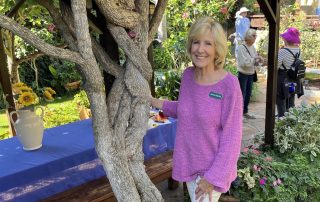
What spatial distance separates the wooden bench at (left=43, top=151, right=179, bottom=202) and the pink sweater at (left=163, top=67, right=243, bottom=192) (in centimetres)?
79

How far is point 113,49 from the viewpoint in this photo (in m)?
1.83

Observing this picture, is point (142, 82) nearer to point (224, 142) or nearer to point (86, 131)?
point (224, 142)

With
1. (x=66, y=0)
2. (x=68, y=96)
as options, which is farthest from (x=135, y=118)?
(x=68, y=96)

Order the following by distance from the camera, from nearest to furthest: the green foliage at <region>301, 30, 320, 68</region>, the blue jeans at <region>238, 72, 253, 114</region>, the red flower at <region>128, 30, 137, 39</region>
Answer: the red flower at <region>128, 30, 137, 39</region>, the blue jeans at <region>238, 72, 253, 114</region>, the green foliage at <region>301, 30, 320, 68</region>

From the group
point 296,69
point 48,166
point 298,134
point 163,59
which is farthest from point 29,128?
point 163,59

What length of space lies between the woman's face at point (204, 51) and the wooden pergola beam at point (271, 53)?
1.47 metres

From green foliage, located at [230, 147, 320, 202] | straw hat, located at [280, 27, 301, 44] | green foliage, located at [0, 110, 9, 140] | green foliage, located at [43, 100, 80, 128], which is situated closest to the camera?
green foliage, located at [230, 147, 320, 202]

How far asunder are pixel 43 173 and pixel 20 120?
428 mm

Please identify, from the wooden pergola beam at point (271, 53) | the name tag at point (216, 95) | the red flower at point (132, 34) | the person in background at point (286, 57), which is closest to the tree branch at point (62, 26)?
the red flower at point (132, 34)

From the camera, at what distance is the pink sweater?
171cm

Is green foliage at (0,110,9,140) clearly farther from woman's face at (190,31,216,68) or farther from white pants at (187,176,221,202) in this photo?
woman's face at (190,31,216,68)

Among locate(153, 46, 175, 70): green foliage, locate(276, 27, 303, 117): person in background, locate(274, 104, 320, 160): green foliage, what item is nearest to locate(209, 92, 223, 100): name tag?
locate(274, 104, 320, 160): green foliage

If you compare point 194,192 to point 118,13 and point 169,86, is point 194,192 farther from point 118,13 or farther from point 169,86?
point 169,86

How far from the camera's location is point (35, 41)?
1358 mm
